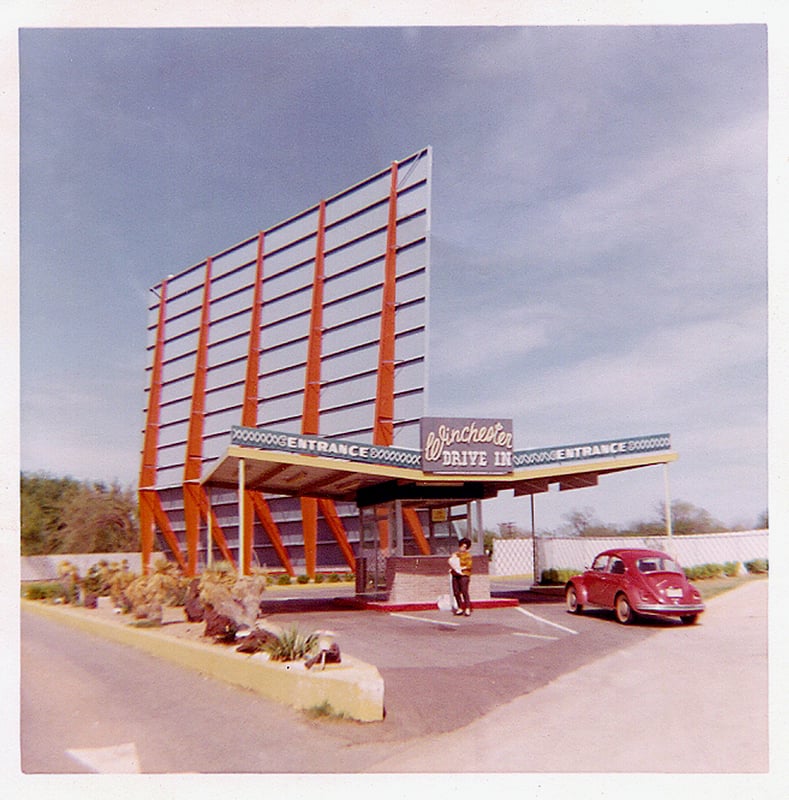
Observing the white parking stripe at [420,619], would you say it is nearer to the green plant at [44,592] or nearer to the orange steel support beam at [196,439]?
the green plant at [44,592]

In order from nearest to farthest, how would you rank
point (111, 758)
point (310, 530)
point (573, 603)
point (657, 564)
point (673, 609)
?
point (111, 758)
point (673, 609)
point (657, 564)
point (573, 603)
point (310, 530)

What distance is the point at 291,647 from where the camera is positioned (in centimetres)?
1009

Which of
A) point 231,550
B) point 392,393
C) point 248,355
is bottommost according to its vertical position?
point 231,550

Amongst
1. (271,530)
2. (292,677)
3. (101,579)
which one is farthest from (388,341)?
(292,677)

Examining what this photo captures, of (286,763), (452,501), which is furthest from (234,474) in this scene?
(286,763)

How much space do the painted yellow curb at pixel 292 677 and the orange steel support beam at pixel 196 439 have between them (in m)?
30.8

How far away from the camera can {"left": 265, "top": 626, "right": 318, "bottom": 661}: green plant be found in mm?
10058

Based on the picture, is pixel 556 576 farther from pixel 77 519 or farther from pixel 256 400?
pixel 77 519

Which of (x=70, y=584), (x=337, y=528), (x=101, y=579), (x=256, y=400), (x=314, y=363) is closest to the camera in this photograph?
(x=101, y=579)

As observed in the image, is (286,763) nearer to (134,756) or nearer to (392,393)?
(134,756)

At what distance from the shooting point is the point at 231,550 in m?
45.0

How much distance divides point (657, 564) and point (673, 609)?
3.64ft

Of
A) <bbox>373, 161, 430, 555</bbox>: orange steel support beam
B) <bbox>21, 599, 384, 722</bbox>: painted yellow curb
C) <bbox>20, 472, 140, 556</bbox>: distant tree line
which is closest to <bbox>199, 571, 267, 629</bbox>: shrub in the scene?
<bbox>21, 599, 384, 722</bbox>: painted yellow curb
